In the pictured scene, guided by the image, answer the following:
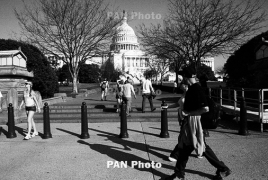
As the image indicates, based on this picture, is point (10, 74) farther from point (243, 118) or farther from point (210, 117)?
point (210, 117)

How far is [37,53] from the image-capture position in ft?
55.4

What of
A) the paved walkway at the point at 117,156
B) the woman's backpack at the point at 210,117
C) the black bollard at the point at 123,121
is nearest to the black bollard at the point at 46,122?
the paved walkway at the point at 117,156

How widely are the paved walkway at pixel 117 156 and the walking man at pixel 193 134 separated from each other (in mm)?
361

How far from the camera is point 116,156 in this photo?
5.35 m

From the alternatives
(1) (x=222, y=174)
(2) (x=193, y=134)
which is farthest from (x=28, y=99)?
(1) (x=222, y=174)

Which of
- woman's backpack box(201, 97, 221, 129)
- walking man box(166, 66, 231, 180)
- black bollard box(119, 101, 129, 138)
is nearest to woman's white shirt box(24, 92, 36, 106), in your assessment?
black bollard box(119, 101, 129, 138)

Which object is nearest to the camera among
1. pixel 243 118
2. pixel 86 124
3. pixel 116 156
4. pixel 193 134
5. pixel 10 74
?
pixel 193 134

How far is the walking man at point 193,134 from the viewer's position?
3809mm

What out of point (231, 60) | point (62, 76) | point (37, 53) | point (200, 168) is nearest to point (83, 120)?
point (200, 168)

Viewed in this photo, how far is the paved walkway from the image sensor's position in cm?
433

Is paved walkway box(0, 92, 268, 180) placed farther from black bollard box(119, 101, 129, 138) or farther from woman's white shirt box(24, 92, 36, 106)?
woman's white shirt box(24, 92, 36, 106)

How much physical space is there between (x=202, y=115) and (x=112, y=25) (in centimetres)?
1807

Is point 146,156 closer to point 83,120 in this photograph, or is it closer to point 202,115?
point 202,115

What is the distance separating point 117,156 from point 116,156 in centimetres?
2
